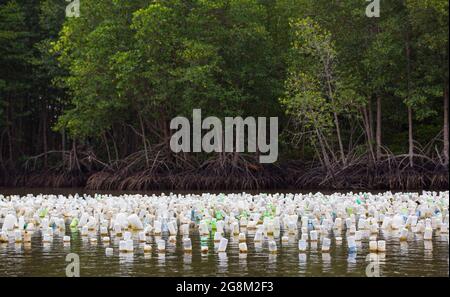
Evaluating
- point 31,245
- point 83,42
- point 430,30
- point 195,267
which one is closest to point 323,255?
point 195,267

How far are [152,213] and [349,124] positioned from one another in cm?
2538

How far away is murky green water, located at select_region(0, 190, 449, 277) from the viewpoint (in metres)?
14.1

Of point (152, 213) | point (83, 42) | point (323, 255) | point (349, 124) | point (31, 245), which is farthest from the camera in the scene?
point (349, 124)

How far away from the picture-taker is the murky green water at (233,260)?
14.1 metres

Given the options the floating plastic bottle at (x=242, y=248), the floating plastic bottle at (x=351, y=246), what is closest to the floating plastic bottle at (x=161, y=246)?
the floating plastic bottle at (x=242, y=248)

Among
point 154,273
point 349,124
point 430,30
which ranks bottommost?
point 154,273

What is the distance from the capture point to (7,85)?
48562 millimetres

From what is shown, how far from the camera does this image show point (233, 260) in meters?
15.2

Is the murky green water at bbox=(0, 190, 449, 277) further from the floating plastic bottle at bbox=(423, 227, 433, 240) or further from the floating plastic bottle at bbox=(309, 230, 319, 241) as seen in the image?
the floating plastic bottle at bbox=(309, 230, 319, 241)

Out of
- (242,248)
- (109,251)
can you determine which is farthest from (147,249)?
(242,248)

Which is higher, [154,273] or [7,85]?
[7,85]

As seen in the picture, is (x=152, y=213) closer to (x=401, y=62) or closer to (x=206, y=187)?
(x=206, y=187)

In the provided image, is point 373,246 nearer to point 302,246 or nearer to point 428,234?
point 302,246

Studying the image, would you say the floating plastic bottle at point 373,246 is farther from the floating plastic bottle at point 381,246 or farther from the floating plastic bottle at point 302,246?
the floating plastic bottle at point 302,246
